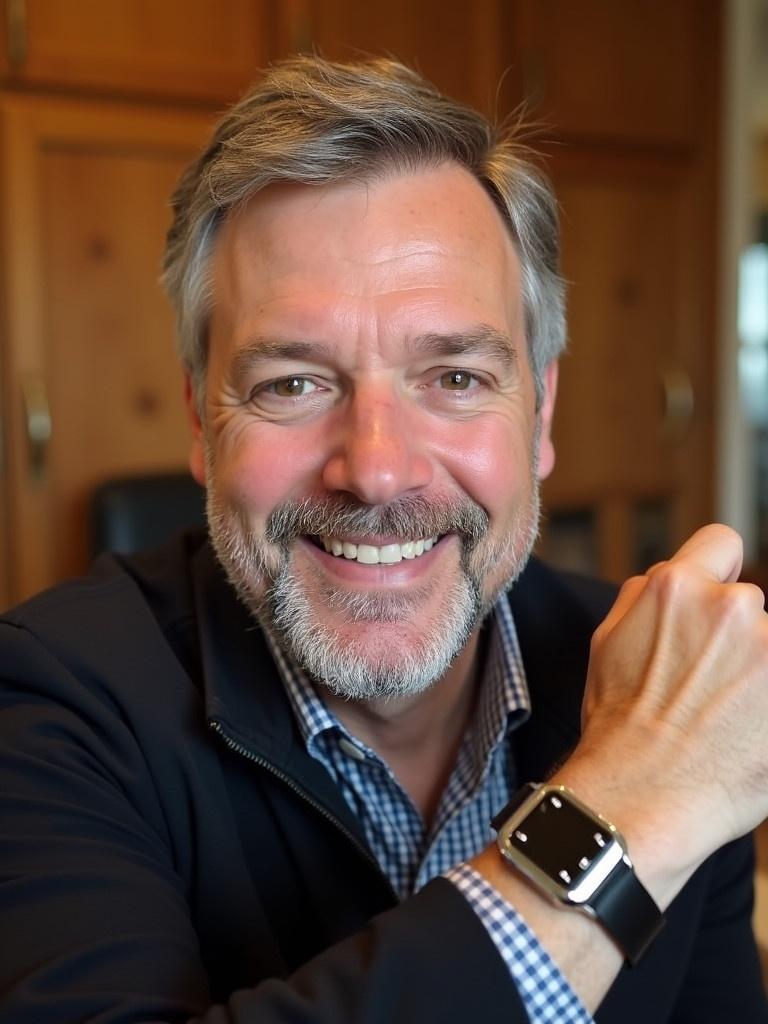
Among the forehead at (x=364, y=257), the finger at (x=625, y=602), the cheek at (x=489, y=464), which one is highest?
the forehead at (x=364, y=257)

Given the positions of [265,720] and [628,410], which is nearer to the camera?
[265,720]

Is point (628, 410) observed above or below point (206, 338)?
below

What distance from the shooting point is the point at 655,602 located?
955mm

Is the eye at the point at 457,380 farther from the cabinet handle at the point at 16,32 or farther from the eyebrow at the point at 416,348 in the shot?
the cabinet handle at the point at 16,32

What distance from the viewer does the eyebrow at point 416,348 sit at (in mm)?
1121

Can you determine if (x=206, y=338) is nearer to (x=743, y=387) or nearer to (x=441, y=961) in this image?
(x=441, y=961)

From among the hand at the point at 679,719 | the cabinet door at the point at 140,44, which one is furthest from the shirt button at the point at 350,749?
the cabinet door at the point at 140,44

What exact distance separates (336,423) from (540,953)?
55 centimetres

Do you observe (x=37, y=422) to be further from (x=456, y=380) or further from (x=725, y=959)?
(x=725, y=959)

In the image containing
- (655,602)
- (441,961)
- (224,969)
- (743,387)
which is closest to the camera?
(441,961)

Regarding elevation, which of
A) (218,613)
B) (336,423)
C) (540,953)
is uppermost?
(336,423)

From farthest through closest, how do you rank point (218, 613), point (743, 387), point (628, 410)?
1. point (743, 387)
2. point (628, 410)
3. point (218, 613)

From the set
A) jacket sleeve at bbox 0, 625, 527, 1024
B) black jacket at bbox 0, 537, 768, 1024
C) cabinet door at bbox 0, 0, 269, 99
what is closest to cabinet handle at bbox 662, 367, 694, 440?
cabinet door at bbox 0, 0, 269, 99

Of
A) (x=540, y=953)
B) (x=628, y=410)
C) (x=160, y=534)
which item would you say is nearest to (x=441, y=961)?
(x=540, y=953)
